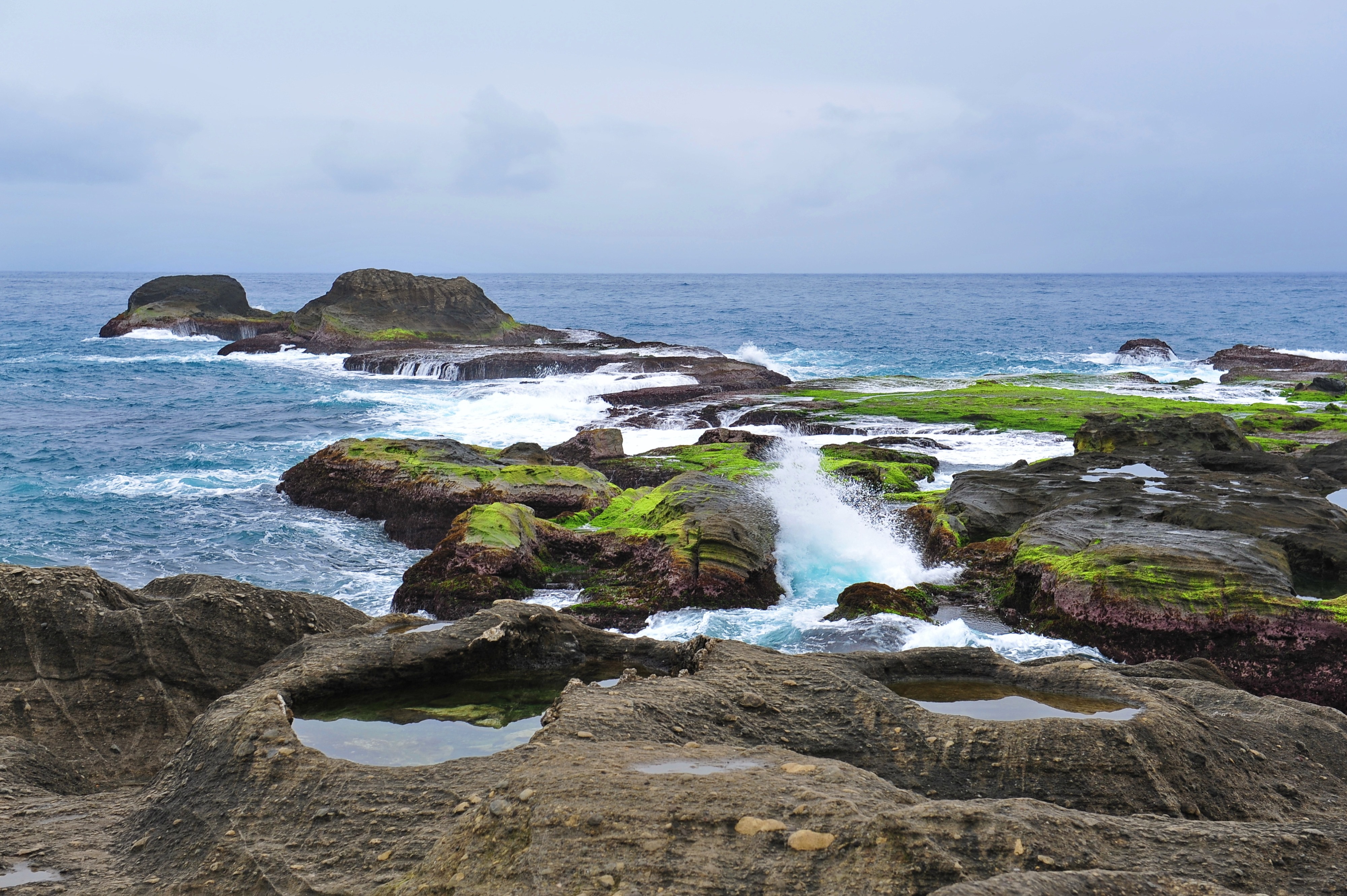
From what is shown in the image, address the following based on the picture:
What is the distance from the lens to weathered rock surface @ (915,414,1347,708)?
11406mm

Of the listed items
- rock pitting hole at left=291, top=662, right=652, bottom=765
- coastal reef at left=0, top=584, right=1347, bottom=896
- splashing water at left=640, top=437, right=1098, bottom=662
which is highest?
coastal reef at left=0, top=584, right=1347, bottom=896

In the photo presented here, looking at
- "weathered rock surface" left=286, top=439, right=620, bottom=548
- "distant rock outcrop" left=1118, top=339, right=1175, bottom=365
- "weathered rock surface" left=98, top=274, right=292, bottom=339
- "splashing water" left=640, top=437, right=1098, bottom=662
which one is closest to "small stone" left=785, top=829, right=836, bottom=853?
"splashing water" left=640, top=437, right=1098, bottom=662

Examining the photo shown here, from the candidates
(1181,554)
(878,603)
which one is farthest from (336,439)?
(1181,554)

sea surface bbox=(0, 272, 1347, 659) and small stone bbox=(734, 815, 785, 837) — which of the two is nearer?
small stone bbox=(734, 815, 785, 837)

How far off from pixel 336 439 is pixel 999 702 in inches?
1155

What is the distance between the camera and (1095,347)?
77.1 m

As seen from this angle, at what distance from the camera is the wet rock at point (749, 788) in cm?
382

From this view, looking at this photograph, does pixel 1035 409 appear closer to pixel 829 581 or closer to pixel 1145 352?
pixel 829 581

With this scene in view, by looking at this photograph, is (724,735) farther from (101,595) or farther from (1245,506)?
(1245,506)

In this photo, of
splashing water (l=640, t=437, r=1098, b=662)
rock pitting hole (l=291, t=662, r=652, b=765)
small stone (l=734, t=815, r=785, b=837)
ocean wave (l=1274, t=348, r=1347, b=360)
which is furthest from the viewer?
ocean wave (l=1274, t=348, r=1347, b=360)

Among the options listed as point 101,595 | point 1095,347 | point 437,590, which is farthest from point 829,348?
point 101,595

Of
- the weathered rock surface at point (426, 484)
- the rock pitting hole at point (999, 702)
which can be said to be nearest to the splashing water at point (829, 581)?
the rock pitting hole at point (999, 702)

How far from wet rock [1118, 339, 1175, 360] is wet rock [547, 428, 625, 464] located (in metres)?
46.8

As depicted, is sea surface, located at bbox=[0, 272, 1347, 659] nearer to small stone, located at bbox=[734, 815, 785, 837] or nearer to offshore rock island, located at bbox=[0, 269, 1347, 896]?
offshore rock island, located at bbox=[0, 269, 1347, 896]
